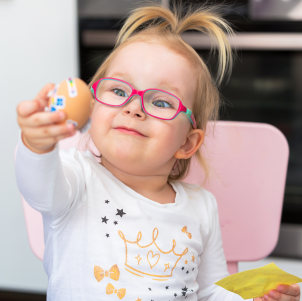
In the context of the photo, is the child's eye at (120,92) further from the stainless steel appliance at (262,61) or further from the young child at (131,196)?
the stainless steel appliance at (262,61)

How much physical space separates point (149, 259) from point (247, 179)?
1.14ft

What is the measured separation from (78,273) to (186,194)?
24 cm

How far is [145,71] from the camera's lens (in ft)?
2.62

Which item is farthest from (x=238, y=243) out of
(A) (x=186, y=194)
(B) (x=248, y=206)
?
(A) (x=186, y=194)

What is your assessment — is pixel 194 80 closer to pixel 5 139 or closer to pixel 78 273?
pixel 78 273

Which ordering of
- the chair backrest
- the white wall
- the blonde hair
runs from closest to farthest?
the blonde hair < the chair backrest < the white wall

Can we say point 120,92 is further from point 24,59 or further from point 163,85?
point 24,59

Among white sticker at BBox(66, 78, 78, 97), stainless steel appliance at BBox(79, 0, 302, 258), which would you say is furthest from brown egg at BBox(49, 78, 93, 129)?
stainless steel appliance at BBox(79, 0, 302, 258)

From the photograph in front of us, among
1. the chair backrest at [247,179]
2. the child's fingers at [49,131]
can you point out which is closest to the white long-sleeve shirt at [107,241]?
the child's fingers at [49,131]

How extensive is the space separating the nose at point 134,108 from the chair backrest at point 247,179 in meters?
0.29

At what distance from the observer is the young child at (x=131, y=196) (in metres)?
0.76

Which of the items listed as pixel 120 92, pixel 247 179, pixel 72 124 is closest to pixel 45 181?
pixel 72 124

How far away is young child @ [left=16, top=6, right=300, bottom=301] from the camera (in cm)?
76

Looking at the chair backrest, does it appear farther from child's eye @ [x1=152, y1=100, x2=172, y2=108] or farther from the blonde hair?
child's eye @ [x1=152, y1=100, x2=172, y2=108]
